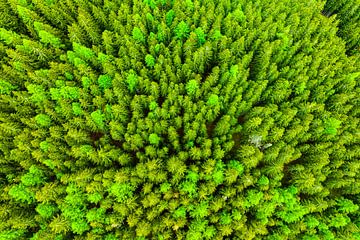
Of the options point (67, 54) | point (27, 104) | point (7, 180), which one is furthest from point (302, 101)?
point (7, 180)

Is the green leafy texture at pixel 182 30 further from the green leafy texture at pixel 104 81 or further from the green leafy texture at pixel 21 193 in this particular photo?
the green leafy texture at pixel 21 193

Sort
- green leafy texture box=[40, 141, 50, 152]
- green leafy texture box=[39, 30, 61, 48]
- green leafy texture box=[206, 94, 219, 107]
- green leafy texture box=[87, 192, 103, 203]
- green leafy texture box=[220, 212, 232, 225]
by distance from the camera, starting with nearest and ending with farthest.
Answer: green leafy texture box=[87, 192, 103, 203] → green leafy texture box=[220, 212, 232, 225] → green leafy texture box=[40, 141, 50, 152] → green leafy texture box=[206, 94, 219, 107] → green leafy texture box=[39, 30, 61, 48]

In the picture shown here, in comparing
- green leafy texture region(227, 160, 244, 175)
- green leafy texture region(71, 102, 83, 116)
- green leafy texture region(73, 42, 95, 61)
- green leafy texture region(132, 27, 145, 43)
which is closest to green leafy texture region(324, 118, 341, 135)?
green leafy texture region(227, 160, 244, 175)

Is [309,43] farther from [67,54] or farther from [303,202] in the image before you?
[67,54]

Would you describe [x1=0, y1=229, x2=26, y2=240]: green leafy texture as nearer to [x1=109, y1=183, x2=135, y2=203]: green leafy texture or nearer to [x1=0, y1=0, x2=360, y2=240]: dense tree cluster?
[x1=0, y1=0, x2=360, y2=240]: dense tree cluster

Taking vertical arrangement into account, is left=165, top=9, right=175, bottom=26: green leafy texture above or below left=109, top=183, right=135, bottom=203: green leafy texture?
above

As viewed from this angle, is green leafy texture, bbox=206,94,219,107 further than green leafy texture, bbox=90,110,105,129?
Yes
